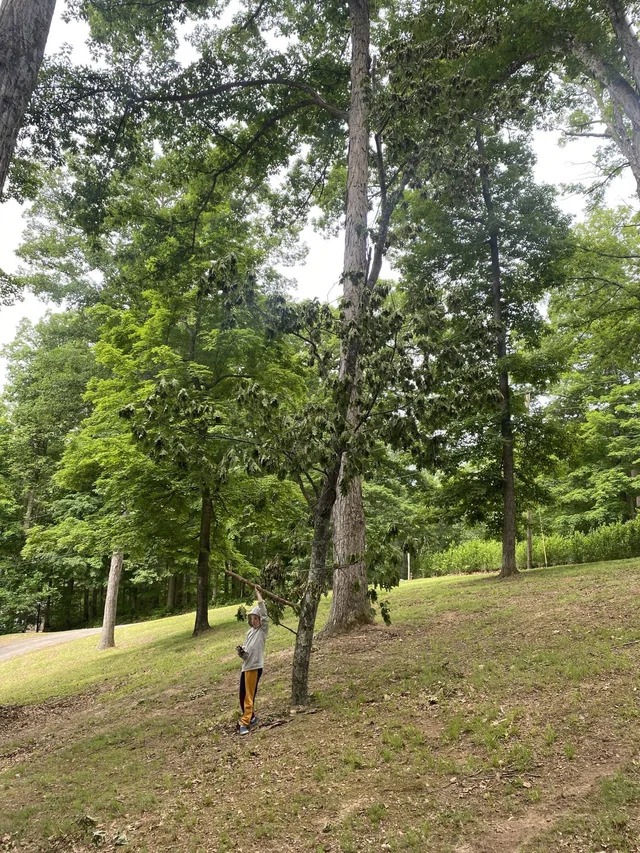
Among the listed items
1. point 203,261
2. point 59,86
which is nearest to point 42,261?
point 203,261

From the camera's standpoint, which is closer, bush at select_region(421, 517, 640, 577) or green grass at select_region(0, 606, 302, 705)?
green grass at select_region(0, 606, 302, 705)

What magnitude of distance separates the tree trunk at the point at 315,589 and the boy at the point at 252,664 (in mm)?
416

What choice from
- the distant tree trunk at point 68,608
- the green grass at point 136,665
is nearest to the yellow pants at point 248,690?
the green grass at point 136,665

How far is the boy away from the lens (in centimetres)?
558

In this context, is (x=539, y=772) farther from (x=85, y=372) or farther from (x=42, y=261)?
(x=42, y=261)

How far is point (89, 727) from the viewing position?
7406 mm

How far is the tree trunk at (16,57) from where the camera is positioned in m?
4.52

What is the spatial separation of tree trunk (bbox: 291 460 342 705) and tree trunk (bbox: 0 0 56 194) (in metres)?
4.17

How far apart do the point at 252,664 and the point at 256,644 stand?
211mm

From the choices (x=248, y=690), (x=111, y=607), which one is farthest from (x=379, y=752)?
(x=111, y=607)

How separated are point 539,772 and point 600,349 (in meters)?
12.2

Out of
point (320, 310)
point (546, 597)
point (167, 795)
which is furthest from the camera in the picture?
point (546, 597)

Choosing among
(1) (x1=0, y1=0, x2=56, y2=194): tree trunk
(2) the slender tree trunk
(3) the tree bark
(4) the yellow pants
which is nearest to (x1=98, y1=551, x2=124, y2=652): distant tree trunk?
(2) the slender tree trunk

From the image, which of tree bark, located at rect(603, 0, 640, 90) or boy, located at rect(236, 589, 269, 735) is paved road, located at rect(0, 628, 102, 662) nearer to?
boy, located at rect(236, 589, 269, 735)
